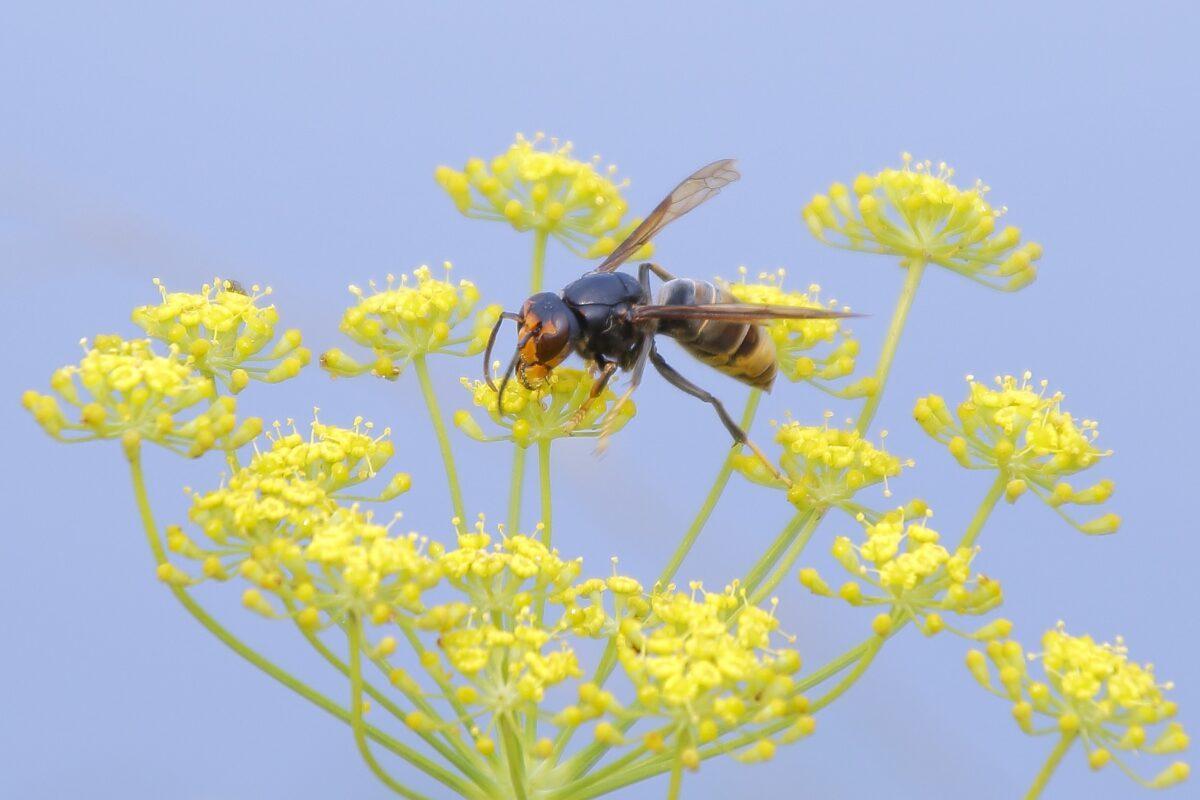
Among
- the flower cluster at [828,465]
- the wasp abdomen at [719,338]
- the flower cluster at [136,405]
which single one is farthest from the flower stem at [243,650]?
the wasp abdomen at [719,338]

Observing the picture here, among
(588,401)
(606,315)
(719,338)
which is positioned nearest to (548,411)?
(588,401)

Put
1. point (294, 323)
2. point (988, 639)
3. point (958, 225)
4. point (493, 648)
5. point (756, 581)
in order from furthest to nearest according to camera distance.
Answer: point (294, 323) < point (958, 225) < point (756, 581) < point (988, 639) < point (493, 648)

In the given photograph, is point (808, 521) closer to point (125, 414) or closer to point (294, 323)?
point (125, 414)

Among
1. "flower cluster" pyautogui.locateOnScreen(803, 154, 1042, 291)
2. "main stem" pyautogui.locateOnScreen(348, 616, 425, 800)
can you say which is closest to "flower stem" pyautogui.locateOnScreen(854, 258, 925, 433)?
"flower cluster" pyautogui.locateOnScreen(803, 154, 1042, 291)

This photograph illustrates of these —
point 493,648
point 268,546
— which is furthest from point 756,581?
point 268,546

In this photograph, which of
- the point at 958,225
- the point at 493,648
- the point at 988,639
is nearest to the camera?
the point at 493,648

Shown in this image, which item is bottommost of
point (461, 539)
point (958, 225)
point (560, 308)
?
point (461, 539)

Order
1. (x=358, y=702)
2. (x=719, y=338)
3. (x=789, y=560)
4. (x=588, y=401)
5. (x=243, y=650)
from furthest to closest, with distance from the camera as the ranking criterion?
(x=719, y=338)
(x=588, y=401)
(x=789, y=560)
(x=243, y=650)
(x=358, y=702)

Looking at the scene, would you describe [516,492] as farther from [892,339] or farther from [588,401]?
[892,339]
